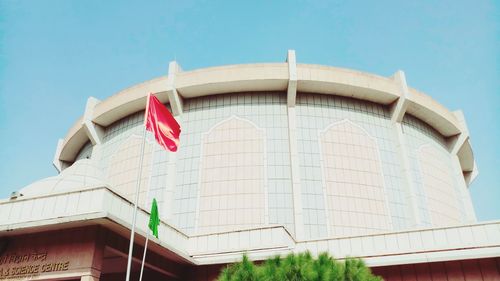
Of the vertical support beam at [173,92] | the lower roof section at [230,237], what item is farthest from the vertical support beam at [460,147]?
the vertical support beam at [173,92]

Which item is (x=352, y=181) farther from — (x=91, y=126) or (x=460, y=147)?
(x=91, y=126)

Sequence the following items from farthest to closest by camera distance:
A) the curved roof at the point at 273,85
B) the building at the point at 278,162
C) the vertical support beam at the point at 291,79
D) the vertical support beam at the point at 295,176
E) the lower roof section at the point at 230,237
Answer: the curved roof at the point at 273,85
the vertical support beam at the point at 291,79
the vertical support beam at the point at 295,176
the building at the point at 278,162
the lower roof section at the point at 230,237

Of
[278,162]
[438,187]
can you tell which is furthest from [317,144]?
[438,187]

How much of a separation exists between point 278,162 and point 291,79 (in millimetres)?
4619

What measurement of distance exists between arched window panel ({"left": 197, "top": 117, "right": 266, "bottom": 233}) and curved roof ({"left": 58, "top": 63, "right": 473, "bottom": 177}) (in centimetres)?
237

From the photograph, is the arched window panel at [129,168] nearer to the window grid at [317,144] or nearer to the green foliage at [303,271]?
the window grid at [317,144]

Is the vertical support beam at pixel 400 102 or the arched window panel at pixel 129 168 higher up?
the vertical support beam at pixel 400 102

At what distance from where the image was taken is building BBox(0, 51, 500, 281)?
1605 cm

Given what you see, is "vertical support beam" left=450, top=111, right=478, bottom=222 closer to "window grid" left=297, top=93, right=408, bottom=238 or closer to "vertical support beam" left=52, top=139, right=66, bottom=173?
"window grid" left=297, top=93, right=408, bottom=238

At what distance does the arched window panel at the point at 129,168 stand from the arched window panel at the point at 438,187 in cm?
1589

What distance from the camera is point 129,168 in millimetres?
24969

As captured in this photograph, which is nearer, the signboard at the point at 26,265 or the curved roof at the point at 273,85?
the signboard at the point at 26,265

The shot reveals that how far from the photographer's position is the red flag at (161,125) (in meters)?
14.1

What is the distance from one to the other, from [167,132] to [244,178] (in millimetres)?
8385
